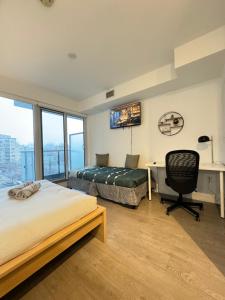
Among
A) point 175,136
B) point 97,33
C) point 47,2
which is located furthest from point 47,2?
point 175,136

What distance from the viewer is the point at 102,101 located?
4023 millimetres

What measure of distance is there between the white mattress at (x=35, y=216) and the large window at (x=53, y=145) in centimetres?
212

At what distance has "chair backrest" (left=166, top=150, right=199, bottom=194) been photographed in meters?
2.23

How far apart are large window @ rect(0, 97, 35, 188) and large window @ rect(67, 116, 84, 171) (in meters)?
1.17

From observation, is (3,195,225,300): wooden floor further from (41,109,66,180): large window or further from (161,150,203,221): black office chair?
(41,109,66,180): large window

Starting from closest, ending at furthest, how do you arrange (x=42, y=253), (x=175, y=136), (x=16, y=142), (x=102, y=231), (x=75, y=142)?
(x=42, y=253) < (x=102, y=231) < (x=175, y=136) < (x=16, y=142) < (x=75, y=142)

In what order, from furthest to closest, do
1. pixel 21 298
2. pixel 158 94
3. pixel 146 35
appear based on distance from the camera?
pixel 158 94, pixel 146 35, pixel 21 298

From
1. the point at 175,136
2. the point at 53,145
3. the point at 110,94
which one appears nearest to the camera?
the point at 175,136

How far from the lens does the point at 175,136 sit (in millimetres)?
3293

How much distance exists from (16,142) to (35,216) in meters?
2.82

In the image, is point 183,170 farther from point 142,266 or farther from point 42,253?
point 42,253

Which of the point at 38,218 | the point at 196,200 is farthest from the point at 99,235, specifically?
the point at 196,200

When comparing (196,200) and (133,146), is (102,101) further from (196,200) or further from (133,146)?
(196,200)

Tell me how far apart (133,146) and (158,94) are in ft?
4.77
